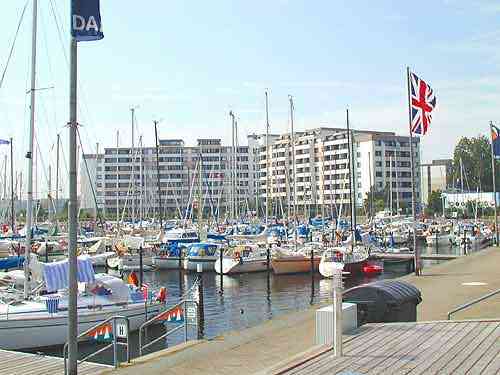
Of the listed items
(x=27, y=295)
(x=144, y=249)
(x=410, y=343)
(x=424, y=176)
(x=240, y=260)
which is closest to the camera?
(x=410, y=343)

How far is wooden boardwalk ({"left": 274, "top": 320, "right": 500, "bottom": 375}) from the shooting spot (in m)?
11.3

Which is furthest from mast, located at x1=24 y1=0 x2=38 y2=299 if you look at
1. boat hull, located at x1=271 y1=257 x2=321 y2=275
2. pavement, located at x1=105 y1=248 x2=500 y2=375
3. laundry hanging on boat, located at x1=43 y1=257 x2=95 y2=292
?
boat hull, located at x1=271 y1=257 x2=321 y2=275

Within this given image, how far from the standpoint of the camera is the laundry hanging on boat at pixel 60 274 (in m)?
23.1

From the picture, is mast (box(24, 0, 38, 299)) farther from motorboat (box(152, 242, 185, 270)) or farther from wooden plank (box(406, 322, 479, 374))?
motorboat (box(152, 242, 185, 270))

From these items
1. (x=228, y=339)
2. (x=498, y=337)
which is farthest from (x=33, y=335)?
(x=498, y=337)

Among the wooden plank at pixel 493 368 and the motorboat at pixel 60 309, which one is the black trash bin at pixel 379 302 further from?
the motorboat at pixel 60 309

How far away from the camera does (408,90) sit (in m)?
31.8

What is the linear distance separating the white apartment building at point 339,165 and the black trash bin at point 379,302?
130 m

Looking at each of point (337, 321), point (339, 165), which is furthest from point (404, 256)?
point (339, 165)

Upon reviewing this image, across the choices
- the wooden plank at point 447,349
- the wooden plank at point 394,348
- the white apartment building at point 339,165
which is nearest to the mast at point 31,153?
the wooden plank at point 394,348

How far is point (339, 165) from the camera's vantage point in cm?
16138

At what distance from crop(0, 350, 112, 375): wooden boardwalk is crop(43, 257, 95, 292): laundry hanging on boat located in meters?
6.13

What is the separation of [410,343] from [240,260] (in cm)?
3832

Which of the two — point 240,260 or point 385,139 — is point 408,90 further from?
point 385,139
